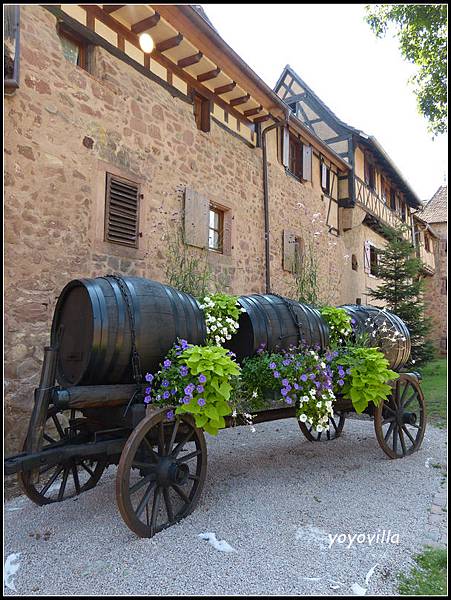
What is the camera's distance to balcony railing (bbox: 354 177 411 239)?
12797 millimetres

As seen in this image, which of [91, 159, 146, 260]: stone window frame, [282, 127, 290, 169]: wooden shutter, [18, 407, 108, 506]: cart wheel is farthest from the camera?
[282, 127, 290, 169]: wooden shutter

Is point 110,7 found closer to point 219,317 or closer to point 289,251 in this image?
point 219,317

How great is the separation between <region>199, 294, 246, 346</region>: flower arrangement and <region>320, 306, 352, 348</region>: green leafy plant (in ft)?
4.48

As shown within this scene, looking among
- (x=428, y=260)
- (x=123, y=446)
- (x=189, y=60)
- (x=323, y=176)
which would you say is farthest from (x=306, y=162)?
(x=428, y=260)

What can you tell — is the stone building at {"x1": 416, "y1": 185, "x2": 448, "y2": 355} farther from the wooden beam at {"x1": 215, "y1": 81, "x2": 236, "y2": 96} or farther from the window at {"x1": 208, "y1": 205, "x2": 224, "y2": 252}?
the wooden beam at {"x1": 215, "y1": 81, "x2": 236, "y2": 96}

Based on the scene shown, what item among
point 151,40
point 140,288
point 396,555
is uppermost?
point 151,40

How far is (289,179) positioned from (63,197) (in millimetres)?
5985

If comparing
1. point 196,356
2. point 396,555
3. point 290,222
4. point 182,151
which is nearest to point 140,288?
point 196,356

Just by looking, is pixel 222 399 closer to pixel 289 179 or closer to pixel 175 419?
pixel 175 419

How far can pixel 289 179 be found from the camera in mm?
9523

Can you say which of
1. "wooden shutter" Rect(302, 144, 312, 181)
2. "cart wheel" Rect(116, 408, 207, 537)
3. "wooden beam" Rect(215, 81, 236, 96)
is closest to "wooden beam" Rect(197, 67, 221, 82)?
"wooden beam" Rect(215, 81, 236, 96)

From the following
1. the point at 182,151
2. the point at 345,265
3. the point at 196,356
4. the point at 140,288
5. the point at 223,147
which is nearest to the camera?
the point at 196,356

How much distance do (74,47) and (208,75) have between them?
88.8 inches

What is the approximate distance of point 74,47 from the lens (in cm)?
Result: 504
